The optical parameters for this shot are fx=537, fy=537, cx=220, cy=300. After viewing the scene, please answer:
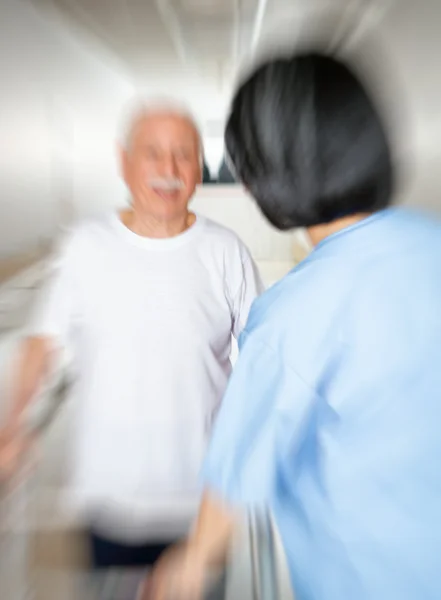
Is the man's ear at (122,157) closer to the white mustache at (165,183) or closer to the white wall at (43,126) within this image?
the white mustache at (165,183)

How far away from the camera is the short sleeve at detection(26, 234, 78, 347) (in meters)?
0.82

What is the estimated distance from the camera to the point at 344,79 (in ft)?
1.66

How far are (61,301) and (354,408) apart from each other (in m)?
0.51

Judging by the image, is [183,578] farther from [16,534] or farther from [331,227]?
[331,227]

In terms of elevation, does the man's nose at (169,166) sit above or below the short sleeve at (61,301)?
above

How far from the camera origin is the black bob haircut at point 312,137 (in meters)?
0.49

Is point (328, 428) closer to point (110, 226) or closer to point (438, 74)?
point (110, 226)

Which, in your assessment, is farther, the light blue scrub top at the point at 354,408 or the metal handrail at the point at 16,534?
the metal handrail at the point at 16,534

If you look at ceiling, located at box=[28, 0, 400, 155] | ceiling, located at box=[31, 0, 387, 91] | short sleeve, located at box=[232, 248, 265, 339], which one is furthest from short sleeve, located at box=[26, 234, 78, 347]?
ceiling, located at box=[31, 0, 387, 91]

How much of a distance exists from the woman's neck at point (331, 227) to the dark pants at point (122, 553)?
613 millimetres

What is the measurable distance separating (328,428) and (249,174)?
258mm

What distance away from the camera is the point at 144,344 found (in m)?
0.81

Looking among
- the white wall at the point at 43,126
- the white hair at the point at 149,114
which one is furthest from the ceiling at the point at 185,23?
the white hair at the point at 149,114

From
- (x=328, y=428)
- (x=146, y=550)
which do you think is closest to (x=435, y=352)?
(x=328, y=428)
